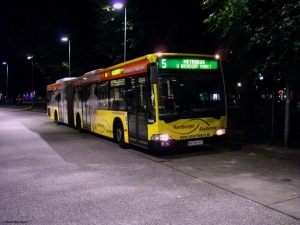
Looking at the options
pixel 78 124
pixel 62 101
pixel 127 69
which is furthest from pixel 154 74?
pixel 62 101

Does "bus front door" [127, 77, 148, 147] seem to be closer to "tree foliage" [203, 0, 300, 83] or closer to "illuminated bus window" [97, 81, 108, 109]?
"illuminated bus window" [97, 81, 108, 109]

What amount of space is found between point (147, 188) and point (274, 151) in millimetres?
5223

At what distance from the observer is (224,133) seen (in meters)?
10.8

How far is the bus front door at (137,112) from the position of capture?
1025 cm

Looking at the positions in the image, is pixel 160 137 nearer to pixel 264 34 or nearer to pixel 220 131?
pixel 220 131

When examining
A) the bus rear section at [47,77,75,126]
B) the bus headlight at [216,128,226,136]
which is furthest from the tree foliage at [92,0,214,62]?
the bus headlight at [216,128,226,136]

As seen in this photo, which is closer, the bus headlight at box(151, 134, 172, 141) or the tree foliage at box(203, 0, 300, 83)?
the tree foliage at box(203, 0, 300, 83)

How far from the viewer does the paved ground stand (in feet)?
16.8

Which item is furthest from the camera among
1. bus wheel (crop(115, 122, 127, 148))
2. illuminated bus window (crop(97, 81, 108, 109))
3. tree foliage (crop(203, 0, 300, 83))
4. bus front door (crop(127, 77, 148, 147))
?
illuminated bus window (crop(97, 81, 108, 109))

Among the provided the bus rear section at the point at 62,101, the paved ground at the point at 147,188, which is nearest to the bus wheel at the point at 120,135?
the paved ground at the point at 147,188

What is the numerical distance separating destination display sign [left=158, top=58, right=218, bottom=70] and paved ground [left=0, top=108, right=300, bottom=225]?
8.96 ft

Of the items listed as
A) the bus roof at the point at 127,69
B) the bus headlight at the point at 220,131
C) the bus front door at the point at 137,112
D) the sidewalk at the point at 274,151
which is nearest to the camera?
the sidewalk at the point at 274,151

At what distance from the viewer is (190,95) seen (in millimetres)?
Answer: 10031

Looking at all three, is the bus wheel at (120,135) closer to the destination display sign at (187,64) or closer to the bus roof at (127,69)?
the bus roof at (127,69)
